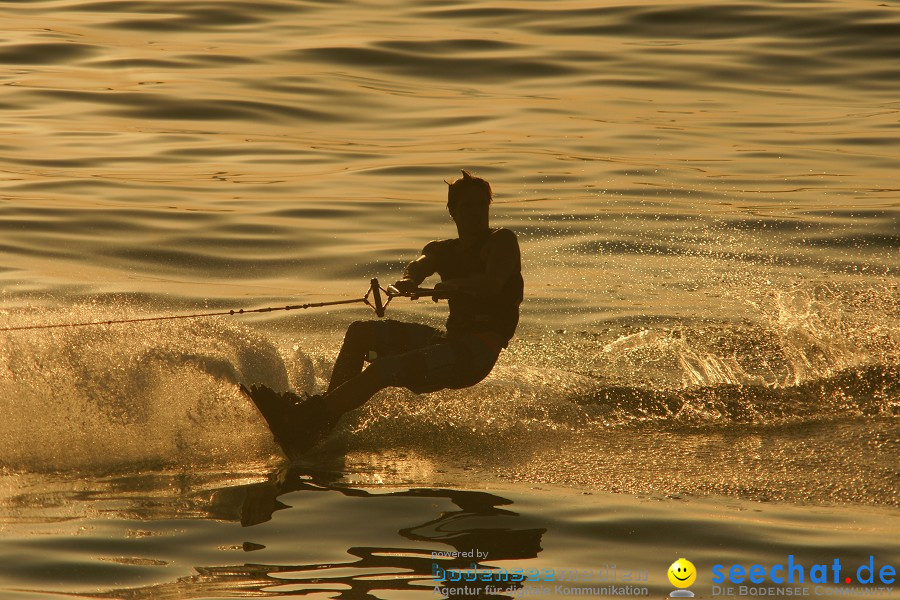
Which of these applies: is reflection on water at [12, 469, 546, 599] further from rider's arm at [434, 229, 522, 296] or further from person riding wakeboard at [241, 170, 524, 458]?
rider's arm at [434, 229, 522, 296]

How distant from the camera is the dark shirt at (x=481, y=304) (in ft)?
25.8

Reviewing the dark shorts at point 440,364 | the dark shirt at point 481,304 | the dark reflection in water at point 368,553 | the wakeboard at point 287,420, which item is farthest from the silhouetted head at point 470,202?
the dark reflection in water at point 368,553

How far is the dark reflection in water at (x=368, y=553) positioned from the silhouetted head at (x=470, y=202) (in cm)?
165

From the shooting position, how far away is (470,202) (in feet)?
25.6

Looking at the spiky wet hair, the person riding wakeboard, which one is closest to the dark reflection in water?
the person riding wakeboard

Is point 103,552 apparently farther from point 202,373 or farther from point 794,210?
point 794,210

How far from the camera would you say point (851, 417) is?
8633 millimetres

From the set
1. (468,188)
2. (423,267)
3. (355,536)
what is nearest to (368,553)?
(355,536)

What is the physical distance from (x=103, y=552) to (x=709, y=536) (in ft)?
9.45

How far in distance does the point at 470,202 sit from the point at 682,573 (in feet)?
8.90

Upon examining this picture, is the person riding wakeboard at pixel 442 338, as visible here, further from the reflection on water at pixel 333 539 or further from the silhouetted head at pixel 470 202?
the reflection on water at pixel 333 539

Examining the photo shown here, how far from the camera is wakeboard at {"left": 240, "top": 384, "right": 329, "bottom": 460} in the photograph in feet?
24.2

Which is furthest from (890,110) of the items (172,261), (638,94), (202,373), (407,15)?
(202,373)

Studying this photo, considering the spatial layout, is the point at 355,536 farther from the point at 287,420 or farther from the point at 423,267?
the point at 423,267
